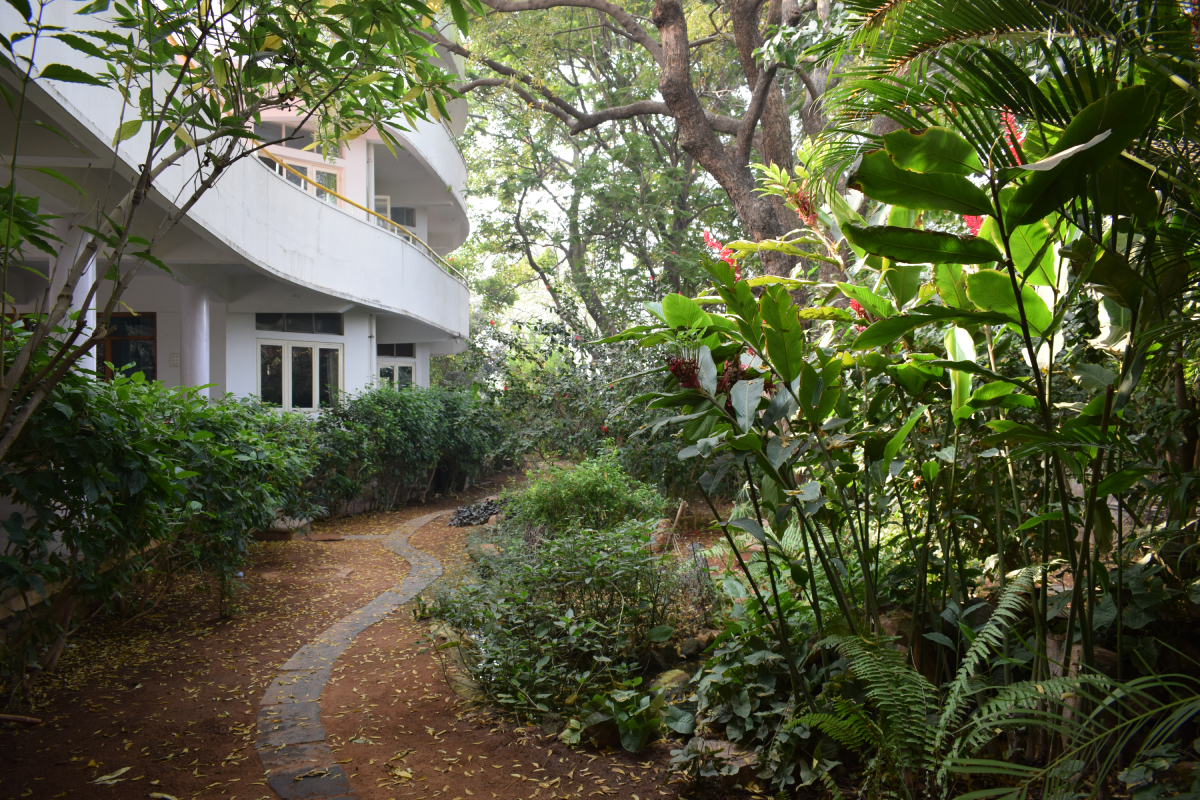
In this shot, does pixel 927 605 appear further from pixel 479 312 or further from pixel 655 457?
pixel 479 312

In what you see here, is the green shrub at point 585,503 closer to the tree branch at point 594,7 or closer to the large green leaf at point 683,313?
→ the large green leaf at point 683,313

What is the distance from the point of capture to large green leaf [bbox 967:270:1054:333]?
6.29ft

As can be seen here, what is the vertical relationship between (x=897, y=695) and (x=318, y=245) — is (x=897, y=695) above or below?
below

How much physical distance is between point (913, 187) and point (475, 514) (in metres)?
9.74

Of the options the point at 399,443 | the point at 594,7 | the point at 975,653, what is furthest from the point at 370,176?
the point at 975,653

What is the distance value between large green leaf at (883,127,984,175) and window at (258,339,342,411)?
1180cm

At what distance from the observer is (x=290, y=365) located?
12945 millimetres

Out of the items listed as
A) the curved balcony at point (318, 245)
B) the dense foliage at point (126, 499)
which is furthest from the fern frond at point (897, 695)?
the curved balcony at point (318, 245)

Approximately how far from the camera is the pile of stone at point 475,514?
10594mm

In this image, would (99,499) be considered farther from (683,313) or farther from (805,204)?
(805,204)

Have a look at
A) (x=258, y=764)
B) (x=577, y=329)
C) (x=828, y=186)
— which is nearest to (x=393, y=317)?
(x=577, y=329)

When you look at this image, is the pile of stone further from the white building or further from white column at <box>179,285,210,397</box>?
white column at <box>179,285,210,397</box>

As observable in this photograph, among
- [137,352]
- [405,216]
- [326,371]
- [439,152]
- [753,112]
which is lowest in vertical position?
[326,371]

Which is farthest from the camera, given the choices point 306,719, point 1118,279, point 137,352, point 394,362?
point 394,362
